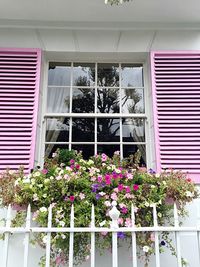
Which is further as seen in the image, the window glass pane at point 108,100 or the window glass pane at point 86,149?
the window glass pane at point 108,100

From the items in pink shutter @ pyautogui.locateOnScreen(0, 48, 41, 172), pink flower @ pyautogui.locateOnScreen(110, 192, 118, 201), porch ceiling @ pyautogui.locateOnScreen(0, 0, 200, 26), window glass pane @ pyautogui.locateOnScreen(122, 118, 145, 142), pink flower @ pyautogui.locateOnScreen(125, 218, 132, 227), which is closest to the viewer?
pink flower @ pyautogui.locateOnScreen(125, 218, 132, 227)

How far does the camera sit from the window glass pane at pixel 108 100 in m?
3.37

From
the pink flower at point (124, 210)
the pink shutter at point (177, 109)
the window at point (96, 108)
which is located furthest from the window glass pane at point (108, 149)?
the pink flower at point (124, 210)

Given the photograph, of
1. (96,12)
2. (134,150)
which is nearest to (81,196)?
(134,150)

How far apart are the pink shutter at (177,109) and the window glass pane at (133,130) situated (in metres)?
0.32

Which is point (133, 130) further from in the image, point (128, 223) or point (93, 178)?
point (128, 223)

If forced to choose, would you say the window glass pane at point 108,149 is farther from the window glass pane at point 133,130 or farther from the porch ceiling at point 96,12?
the porch ceiling at point 96,12

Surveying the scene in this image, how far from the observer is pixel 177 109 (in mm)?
3045

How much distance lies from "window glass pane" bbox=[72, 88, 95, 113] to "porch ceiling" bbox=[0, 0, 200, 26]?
0.75 metres

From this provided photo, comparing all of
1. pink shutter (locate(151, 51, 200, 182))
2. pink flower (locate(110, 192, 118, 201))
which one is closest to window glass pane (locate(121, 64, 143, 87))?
pink shutter (locate(151, 51, 200, 182))

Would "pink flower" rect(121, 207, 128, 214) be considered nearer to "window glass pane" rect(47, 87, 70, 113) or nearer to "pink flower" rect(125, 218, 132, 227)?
"pink flower" rect(125, 218, 132, 227)

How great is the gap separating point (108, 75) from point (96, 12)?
729mm

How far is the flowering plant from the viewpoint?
229 centimetres

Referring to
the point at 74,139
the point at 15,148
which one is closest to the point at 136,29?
the point at 74,139
